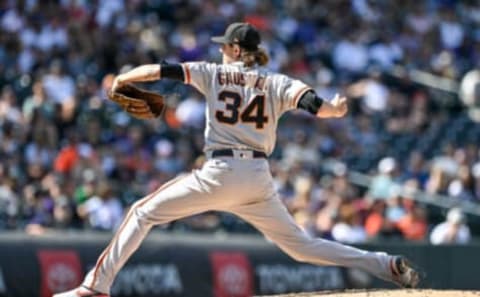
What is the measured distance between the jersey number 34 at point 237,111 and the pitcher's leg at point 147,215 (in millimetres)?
451

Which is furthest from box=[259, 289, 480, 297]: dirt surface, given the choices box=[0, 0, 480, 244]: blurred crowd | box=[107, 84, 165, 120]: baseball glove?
box=[0, 0, 480, 244]: blurred crowd

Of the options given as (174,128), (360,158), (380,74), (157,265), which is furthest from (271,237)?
(380,74)

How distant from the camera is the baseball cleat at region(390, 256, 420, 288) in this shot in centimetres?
972

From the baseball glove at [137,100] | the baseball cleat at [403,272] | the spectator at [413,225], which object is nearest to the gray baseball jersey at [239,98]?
the baseball glove at [137,100]

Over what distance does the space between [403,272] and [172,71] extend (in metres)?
2.21

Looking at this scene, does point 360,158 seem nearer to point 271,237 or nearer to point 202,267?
point 202,267

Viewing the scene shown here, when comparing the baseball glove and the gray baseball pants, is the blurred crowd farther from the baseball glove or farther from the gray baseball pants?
the gray baseball pants

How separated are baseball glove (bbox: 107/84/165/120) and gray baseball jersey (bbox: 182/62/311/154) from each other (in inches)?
20.3

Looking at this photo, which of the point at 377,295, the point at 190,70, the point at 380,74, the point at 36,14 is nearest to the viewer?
the point at 190,70

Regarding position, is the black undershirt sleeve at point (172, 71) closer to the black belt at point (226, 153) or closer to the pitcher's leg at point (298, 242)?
the black belt at point (226, 153)

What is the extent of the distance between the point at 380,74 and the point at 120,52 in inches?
182

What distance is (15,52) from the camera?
714 inches

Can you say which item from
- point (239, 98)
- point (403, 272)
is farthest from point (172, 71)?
point (403, 272)

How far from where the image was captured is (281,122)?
62.7 feet
